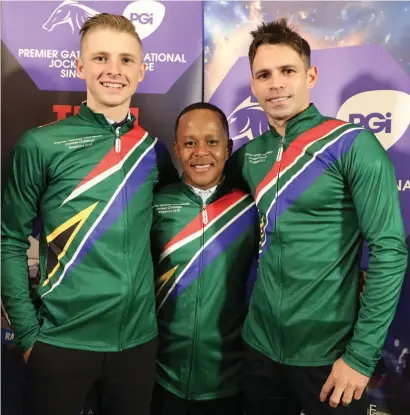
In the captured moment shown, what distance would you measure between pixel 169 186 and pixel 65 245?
0.51 metres

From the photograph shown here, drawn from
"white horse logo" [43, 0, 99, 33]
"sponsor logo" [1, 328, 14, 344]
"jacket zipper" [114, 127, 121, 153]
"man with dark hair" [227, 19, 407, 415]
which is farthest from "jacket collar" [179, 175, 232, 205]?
"sponsor logo" [1, 328, 14, 344]

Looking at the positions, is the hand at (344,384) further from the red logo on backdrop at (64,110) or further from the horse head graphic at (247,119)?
the red logo on backdrop at (64,110)

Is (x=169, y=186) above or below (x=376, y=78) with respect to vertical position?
below

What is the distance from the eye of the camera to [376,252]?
142 cm

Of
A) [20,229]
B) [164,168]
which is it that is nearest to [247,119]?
[164,168]

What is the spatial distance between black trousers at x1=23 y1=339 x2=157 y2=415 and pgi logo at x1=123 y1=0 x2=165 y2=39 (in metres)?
1.49

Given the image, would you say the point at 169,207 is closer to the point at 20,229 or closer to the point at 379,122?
the point at 20,229

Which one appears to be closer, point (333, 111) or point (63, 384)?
point (63, 384)

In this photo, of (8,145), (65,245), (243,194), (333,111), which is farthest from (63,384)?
(333,111)

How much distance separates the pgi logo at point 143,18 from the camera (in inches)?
86.4

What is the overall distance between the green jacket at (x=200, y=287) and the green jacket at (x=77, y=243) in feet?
0.52

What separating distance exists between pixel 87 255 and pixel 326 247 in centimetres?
84

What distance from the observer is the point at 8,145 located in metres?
2.22

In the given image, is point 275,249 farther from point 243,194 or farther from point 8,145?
point 8,145
